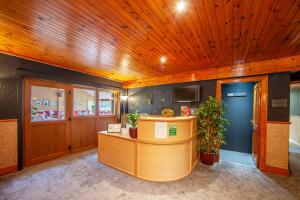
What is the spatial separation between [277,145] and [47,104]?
18.8ft

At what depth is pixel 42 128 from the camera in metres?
3.58

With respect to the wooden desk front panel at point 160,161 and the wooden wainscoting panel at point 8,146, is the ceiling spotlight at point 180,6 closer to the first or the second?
the wooden desk front panel at point 160,161

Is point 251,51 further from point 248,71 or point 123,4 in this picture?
point 123,4

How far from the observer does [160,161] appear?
106 inches

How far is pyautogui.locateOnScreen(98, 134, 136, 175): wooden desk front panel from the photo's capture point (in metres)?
2.94

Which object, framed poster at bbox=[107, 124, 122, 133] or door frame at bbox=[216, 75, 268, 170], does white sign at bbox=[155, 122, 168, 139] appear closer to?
framed poster at bbox=[107, 124, 122, 133]

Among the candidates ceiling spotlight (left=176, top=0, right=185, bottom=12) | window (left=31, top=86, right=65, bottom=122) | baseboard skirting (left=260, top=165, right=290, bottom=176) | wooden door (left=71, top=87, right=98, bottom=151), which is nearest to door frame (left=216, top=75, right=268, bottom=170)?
baseboard skirting (left=260, top=165, right=290, bottom=176)

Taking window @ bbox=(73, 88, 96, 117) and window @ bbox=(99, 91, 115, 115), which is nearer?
window @ bbox=(73, 88, 96, 117)

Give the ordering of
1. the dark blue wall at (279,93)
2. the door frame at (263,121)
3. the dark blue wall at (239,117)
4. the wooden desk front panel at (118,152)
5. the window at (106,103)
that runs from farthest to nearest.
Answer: the window at (106,103)
the dark blue wall at (239,117)
the door frame at (263,121)
the dark blue wall at (279,93)
the wooden desk front panel at (118,152)

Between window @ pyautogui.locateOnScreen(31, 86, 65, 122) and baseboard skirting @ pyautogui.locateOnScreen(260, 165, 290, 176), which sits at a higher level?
window @ pyautogui.locateOnScreen(31, 86, 65, 122)

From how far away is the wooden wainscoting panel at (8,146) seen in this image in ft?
9.39

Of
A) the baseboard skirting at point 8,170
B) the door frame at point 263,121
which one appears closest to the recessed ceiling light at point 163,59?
the door frame at point 263,121

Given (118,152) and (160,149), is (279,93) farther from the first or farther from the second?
(118,152)

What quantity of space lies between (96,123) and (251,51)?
15.9ft
